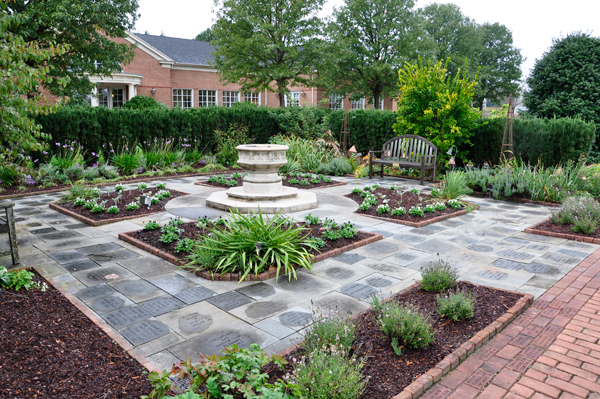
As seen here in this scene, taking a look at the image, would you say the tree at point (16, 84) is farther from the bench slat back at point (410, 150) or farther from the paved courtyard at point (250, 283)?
the bench slat back at point (410, 150)

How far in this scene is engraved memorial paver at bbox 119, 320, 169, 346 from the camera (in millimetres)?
3209

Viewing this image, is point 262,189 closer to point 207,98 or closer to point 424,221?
point 424,221

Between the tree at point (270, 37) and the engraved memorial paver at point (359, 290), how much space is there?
19.1m

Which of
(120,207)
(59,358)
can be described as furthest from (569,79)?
(59,358)

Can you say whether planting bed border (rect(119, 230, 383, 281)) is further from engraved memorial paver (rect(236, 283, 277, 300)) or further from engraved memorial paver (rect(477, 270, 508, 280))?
engraved memorial paver (rect(477, 270, 508, 280))

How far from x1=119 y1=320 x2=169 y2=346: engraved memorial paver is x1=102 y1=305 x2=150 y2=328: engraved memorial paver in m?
0.08

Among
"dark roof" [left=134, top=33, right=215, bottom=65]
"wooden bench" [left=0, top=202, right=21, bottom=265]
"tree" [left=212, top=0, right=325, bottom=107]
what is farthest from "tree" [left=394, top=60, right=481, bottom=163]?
"dark roof" [left=134, top=33, right=215, bottom=65]

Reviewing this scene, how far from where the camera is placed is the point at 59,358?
9.36 ft

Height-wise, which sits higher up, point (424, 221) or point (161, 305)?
point (424, 221)

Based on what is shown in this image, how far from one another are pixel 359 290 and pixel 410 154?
7502 millimetres

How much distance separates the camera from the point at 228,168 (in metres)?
12.9

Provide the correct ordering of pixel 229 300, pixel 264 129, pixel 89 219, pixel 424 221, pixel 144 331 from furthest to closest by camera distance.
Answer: pixel 264 129 < pixel 424 221 < pixel 89 219 < pixel 229 300 < pixel 144 331

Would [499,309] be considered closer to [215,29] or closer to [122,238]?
[122,238]

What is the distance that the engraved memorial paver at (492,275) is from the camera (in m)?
4.56
